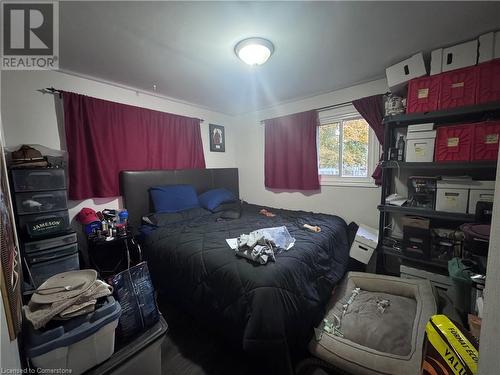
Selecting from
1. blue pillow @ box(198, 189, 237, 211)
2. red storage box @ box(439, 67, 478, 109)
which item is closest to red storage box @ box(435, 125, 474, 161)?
red storage box @ box(439, 67, 478, 109)

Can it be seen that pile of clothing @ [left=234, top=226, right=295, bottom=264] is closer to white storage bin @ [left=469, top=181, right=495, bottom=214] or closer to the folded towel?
the folded towel

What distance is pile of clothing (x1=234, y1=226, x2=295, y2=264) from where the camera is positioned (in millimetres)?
1486

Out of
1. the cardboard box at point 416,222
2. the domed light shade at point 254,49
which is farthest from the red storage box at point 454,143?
the domed light shade at point 254,49

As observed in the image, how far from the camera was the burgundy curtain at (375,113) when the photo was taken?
2.41m

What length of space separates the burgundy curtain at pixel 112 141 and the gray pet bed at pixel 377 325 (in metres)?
2.65

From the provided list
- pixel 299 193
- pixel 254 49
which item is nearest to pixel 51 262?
pixel 254 49

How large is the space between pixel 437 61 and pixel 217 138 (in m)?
2.98

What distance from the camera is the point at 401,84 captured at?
2043 mm

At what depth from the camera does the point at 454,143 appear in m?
1.78

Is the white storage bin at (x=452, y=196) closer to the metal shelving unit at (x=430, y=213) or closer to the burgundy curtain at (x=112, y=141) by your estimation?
the metal shelving unit at (x=430, y=213)

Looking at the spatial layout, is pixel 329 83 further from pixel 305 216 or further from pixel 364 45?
pixel 305 216

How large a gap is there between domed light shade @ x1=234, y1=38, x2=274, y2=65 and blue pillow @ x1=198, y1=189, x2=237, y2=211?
1886 millimetres

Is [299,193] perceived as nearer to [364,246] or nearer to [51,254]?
[364,246]

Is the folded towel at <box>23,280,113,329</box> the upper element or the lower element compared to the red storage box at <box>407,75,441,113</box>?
lower
